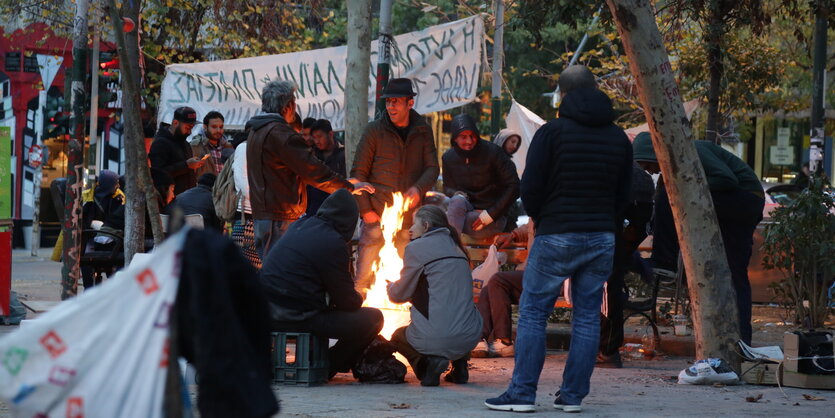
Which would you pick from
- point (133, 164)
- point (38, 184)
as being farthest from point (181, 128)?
point (38, 184)

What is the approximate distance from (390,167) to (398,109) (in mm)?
517

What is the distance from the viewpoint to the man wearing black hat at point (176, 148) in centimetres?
1232

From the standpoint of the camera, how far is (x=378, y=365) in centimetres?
846

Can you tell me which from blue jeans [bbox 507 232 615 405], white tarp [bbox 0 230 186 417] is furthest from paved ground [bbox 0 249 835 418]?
white tarp [bbox 0 230 186 417]

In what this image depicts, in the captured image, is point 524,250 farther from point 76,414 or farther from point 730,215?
point 76,414

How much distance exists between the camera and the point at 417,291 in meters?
8.47

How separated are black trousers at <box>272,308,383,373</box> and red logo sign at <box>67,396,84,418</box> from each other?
174 inches

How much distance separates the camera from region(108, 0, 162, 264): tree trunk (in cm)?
1075

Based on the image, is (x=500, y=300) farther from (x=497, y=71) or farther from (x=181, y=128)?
(x=497, y=71)

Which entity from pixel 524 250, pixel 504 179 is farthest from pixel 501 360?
pixel 504 179

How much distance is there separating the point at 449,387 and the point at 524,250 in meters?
2.80

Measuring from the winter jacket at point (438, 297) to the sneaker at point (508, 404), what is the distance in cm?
104

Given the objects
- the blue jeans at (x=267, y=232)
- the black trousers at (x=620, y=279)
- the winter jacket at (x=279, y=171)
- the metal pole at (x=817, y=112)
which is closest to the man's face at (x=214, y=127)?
the winter jacket at (x=279, y=171)

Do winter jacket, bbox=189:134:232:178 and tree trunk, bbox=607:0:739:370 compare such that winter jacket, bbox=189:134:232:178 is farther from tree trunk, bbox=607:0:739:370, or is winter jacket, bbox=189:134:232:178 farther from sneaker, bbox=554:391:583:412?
sneaker, bbox=554:391:583:412
